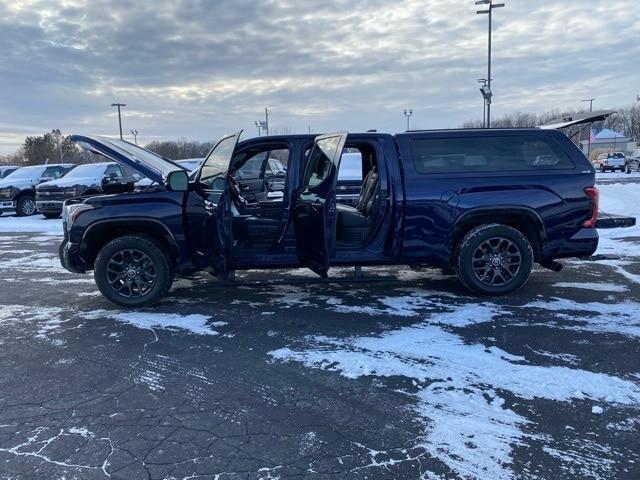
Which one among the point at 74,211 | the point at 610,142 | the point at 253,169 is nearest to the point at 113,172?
the point at 253,169

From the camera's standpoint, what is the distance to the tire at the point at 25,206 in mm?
16969

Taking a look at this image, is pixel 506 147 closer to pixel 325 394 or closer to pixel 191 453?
pixel 325 394

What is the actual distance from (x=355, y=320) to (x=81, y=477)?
2.89 meters

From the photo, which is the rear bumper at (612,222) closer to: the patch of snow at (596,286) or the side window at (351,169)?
the patch of snow at (596,286)

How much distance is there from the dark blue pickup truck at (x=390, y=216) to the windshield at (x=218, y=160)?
28 mm

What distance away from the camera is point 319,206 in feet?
17.3

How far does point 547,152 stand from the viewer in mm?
5715

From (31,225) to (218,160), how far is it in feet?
35.7

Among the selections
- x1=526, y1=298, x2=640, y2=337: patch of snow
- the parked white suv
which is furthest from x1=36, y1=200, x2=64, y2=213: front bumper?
the parked white suv

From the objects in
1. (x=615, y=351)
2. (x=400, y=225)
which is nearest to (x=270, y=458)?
(x=615, y=351)

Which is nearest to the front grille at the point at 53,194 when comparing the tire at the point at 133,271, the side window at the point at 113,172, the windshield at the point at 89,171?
the windshield at the point at 89,171

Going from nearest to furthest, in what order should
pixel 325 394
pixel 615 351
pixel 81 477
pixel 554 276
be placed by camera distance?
pixel 81 477 → pixel 325 394 → pixel 615 351 → pixel 554 276

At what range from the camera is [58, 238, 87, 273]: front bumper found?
5516 millimetres

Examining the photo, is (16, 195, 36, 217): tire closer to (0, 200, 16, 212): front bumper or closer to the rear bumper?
(0, 200, 16, 212): front bumper
